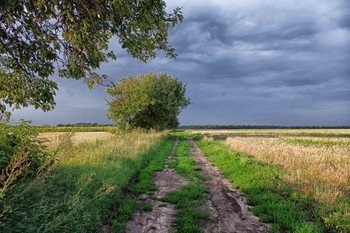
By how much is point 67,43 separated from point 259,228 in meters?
7.45

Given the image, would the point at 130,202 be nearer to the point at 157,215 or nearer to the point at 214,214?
the point at 157,215

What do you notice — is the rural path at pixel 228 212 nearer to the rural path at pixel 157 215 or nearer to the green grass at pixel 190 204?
the green grass at pixel 190 204

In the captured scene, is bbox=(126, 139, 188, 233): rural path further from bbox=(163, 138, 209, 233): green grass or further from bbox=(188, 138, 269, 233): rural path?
bbox=(188, 138, 269, 233): rural path

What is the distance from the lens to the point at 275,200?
9.78 metres

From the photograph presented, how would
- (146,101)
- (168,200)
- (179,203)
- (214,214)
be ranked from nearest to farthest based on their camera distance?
1. (214,214)
2. (179,203)
3. (168,200)
4. (146,101)

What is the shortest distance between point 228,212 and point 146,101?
3982cm

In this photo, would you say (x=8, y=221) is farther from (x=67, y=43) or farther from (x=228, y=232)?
(x=67, y=43)

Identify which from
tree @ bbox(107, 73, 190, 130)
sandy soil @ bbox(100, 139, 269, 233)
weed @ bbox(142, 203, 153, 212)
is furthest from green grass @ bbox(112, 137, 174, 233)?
tree @ bbox(107, 73, 190, 130)

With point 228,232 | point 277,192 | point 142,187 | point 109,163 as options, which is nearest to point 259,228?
point 228,232

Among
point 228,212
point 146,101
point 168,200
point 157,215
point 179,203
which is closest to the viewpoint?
point 157,215

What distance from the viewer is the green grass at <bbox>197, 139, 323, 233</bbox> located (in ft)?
25.5

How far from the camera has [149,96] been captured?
50.2 m

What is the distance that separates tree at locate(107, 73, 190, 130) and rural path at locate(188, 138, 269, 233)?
35697mm

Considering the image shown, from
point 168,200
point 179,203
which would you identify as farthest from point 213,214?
point 168,200
